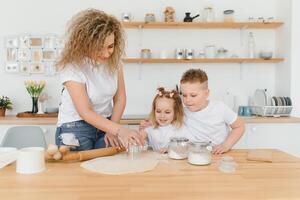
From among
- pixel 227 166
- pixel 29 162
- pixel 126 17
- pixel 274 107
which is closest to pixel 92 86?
pixel 29 162

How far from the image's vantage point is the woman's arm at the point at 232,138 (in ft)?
4.37

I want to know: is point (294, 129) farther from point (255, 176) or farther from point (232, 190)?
point (232, 190)

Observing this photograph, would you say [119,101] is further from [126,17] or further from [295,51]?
[295,51]

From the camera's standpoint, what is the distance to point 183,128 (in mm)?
1560

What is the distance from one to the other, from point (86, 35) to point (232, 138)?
90 centimetres

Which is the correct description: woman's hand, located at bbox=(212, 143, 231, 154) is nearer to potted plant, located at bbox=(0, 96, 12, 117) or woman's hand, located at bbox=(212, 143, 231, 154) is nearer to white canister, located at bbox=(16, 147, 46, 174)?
white canister, located at bbox=(16, 147, 46, 174)

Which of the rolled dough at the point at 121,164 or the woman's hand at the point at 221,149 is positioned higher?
the woman's hand at the point at 221,149

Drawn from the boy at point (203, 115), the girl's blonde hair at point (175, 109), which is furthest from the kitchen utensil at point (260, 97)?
the girl's blonde hair at point (175, 109)

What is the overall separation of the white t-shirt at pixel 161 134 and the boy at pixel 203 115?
69 mm

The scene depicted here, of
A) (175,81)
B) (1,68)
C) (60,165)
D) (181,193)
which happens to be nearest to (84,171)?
(60,165)

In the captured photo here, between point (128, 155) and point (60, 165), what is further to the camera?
point (128, 155)

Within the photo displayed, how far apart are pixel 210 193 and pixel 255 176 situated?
248 millimetres

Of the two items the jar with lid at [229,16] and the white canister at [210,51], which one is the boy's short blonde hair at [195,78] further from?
the jar with lid at [229,16]

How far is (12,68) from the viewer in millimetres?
2973
